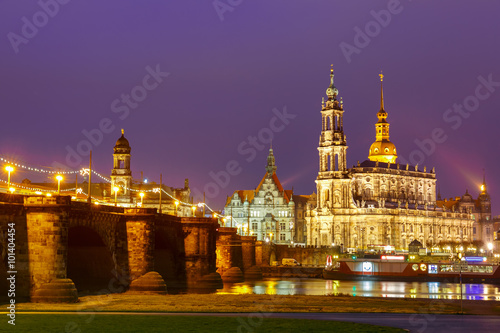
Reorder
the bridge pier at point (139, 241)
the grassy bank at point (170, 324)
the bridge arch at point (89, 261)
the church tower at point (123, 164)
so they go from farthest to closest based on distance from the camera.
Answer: the church tower at point (123, 164) → the bridge pier at point (139, 241) → the bridge arch at point (89, 261) → the grassy bank at point (170, 324)

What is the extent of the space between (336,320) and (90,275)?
3081cm

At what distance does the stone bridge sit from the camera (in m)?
49.8

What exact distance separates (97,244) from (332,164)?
135m

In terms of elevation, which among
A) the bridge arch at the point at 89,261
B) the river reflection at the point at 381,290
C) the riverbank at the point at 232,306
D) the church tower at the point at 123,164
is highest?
the church tower at the point at 123,164

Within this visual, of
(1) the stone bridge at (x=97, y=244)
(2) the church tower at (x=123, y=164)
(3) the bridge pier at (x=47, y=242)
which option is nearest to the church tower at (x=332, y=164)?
(2) the church tower at (x=123, y=164)

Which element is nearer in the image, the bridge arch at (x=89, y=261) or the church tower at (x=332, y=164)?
the bridge arch at (x=89, y=261)

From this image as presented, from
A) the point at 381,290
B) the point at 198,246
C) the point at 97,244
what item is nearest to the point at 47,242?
the point at 97,244

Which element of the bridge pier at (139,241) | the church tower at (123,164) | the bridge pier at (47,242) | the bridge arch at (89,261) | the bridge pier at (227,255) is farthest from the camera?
the church tower at (123,164)

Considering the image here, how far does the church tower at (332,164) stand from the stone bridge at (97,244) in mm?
109750

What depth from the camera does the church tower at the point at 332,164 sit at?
192 metres

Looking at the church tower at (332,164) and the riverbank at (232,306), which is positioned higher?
the church tower at (332,164)

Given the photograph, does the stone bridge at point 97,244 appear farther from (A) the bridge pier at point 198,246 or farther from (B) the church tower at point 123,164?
(B) the church tower at point 123,164

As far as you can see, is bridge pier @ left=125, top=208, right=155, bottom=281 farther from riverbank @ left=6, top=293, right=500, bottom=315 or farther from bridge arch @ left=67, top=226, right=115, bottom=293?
riverbank @ left=6, top=293, right=500, bottom=315

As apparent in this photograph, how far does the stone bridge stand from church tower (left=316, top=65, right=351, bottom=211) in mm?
109750
